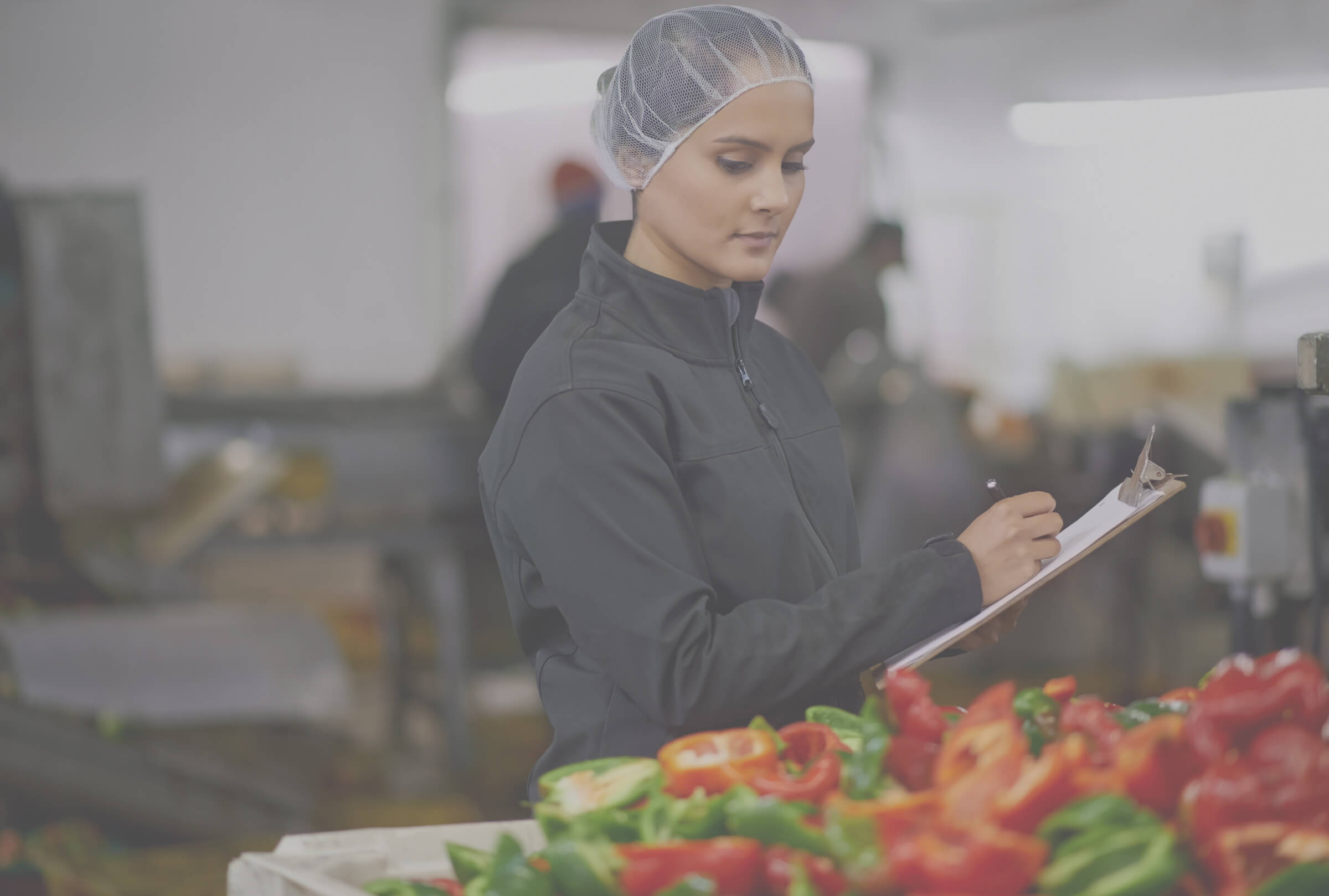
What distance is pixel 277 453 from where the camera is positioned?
410 cm

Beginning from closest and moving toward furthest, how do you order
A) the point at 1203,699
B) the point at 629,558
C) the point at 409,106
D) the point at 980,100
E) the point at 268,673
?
the point at 1203,699, the point at 629,558, the point at 268,673, the point at 980,100, the point at 409,106

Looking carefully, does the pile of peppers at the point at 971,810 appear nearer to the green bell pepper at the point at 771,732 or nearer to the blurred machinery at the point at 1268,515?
the green bell pepper at the point at 771,732

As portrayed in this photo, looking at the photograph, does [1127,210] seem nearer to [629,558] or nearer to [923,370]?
[923,370]

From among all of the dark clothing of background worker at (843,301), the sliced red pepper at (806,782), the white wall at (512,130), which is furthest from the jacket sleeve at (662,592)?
the white wall at (512,130)

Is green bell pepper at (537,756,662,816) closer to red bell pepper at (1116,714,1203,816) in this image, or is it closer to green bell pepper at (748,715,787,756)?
green bell pepper at (748,715,787,756)

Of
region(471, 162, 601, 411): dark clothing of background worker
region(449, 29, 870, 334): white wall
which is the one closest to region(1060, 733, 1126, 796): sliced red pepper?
region(471, 162, 601, 411): dark clothing of background worker

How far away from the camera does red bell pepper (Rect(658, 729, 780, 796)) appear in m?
0.85

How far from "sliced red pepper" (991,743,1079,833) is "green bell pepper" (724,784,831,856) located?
98mm

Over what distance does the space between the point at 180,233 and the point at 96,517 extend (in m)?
2.68

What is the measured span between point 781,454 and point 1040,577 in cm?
23

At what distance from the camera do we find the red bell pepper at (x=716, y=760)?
846 millimetres

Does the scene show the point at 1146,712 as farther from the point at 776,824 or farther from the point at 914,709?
the point at 776,824

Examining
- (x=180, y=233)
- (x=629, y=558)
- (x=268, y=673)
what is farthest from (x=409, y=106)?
(x=629, y=558)

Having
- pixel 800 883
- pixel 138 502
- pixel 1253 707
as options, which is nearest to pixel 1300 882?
pixel 1253 707
